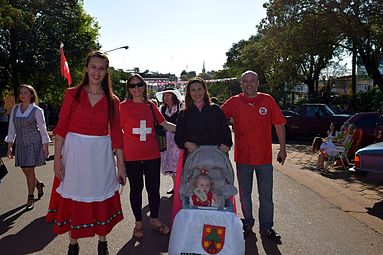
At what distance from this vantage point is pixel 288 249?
4426 millimetres

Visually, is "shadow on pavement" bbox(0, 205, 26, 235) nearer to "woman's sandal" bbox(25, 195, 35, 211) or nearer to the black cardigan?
"woman's sandal" bbox(25, 195, 35, 211)

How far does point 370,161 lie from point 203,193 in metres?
3.47

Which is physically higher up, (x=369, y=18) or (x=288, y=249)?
(x=369, y=18)

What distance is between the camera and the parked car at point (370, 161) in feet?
19.7

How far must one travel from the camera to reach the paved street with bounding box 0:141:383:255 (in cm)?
445

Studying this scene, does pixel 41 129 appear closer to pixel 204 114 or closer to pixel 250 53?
pixel 204 114

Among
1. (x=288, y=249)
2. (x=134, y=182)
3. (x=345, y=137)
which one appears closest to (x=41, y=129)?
(x=134, y=182)

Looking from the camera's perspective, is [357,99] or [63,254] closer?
[63,254]

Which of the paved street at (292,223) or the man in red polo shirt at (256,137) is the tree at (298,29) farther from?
the man in red polo shirt at (256,137)

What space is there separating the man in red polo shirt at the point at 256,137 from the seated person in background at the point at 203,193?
862 millimetres

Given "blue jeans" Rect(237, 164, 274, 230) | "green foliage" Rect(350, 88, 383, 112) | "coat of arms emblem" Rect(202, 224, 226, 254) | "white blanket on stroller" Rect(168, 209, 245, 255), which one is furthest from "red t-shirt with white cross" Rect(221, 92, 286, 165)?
"green foliage" Rect(350, 88, 383, 112)

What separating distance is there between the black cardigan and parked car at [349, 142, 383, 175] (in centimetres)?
294

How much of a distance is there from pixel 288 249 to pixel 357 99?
24.3 metres

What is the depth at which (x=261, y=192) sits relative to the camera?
4.83m
